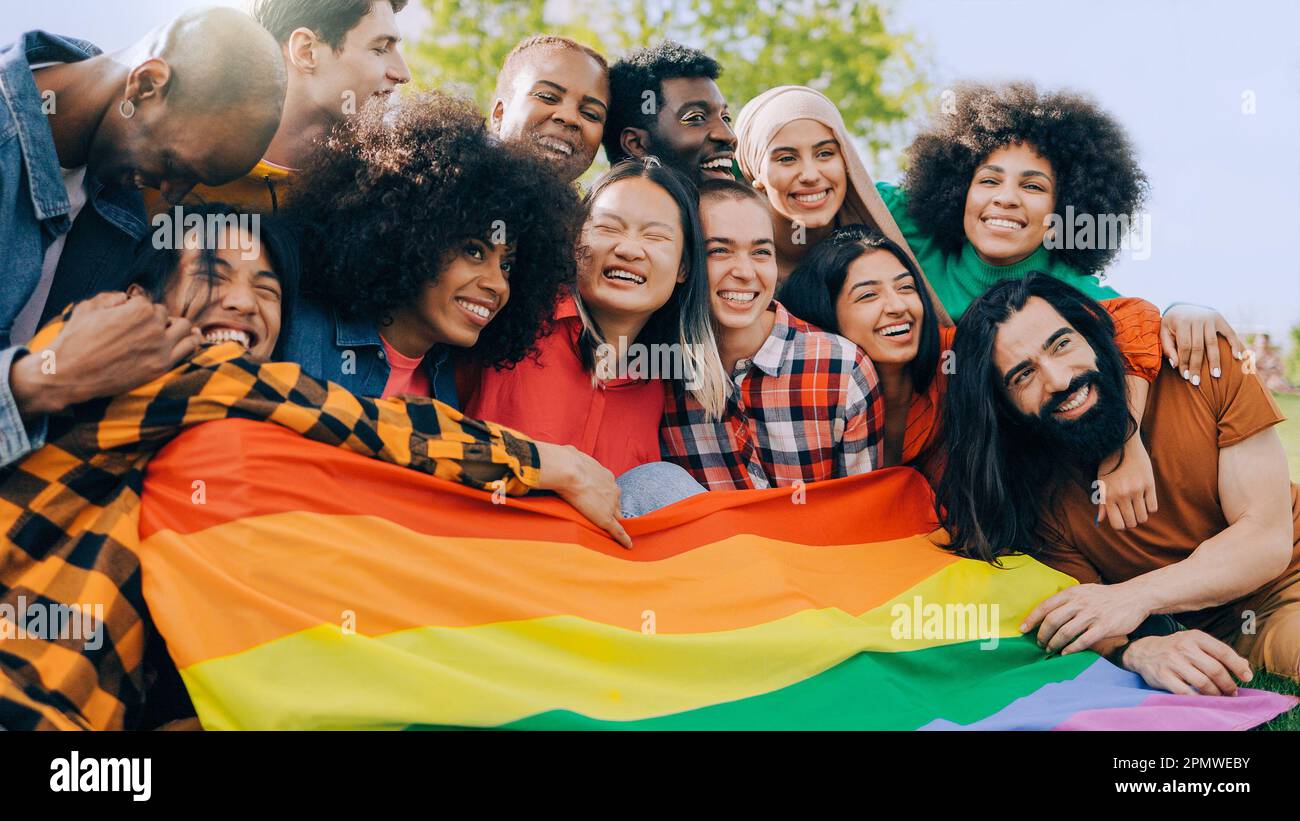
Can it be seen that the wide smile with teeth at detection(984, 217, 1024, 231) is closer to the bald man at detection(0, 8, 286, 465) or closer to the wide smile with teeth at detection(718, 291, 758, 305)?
the wide smile with teeth at detection(718, 291, 758, 305)

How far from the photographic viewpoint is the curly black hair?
584cm

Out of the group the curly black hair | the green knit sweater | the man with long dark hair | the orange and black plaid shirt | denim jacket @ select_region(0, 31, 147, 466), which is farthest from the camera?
the curly black hair

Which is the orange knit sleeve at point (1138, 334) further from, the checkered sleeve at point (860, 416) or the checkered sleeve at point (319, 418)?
the checkered sleeve at point (319, 418)

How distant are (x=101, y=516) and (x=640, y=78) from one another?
3.68 meters

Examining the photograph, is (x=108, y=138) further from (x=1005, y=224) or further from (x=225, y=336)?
(x=1005, y=224)

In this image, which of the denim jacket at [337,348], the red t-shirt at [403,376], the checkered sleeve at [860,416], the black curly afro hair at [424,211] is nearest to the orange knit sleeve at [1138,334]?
the checkered sleeve at [860,416]

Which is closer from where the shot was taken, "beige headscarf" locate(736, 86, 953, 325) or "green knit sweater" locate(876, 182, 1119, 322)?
"green knit sweater" locate(876, 182, 1119, 322)

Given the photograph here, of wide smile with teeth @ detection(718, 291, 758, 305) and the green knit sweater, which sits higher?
the green knit sweater

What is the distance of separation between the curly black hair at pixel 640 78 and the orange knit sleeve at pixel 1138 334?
2530 millimetres

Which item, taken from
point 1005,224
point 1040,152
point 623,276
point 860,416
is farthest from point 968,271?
point 623,276

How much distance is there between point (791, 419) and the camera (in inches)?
176

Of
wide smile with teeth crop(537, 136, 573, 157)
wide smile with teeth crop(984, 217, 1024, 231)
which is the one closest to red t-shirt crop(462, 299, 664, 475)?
wide smile with teeth crop(537, 136, 573, 157)

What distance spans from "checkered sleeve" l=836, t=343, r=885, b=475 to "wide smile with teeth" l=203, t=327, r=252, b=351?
7.29ft
